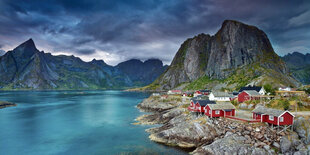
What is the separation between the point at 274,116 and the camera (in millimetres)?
42281

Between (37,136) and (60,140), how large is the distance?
34.7 feet

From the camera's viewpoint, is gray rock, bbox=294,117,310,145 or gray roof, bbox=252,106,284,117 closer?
gray rock, bbox=294,117,310,145

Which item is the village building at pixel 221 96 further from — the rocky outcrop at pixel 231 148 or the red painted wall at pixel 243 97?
the rocky outcrop at pixel 231 148

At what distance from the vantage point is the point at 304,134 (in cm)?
3831

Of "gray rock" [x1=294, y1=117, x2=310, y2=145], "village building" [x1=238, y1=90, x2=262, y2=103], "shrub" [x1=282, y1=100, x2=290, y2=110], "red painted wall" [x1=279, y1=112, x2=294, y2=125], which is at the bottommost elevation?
"gray rock" [x1=294, y1=117, x2=310, y2=145]

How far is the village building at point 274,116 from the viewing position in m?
40.9

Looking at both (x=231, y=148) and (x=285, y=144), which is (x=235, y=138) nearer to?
(x=231, y=148)

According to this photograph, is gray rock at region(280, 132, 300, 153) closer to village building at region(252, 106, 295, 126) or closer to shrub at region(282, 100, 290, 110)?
village building at region(252, 106, 295, 126)

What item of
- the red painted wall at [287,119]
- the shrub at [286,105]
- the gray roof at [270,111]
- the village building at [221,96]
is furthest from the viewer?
the village building at [221,96]

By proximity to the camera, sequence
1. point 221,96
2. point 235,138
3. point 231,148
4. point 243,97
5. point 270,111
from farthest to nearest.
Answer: point 221,96, point 243,97, point 270,111, point 235,138, point 231,148

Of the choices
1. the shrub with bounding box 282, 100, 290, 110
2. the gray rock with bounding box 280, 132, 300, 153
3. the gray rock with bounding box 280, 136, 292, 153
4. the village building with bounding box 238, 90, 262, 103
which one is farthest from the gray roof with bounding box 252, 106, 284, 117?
the village building with bounding box 238, 90, 262, 103

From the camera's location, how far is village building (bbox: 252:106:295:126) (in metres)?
40.9

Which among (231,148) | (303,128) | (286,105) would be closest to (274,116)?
(303,128)

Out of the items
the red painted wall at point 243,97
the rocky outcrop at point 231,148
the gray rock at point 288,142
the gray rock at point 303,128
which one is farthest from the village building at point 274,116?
the red painted wall at point 243,97
